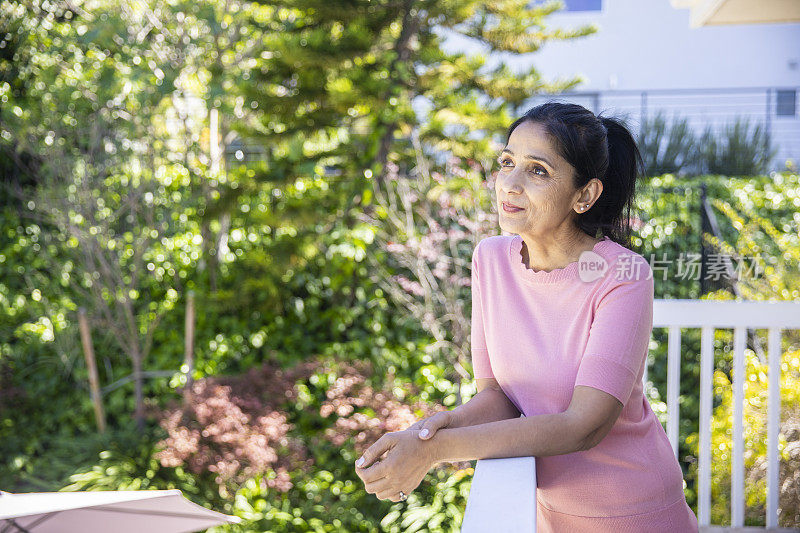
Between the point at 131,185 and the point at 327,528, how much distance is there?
2.52 metres

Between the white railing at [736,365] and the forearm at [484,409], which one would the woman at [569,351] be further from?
Answer: the white railing at [736,365]

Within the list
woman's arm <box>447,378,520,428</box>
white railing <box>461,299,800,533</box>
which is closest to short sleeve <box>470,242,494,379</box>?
woman's arm <box>447,378,520,428</box>

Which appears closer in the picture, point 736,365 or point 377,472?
point 377,472

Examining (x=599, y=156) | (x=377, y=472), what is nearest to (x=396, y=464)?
(x=377, y=472)

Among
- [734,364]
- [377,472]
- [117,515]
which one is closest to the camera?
[377,472]

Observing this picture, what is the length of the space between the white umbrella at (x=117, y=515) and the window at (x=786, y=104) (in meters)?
8.81

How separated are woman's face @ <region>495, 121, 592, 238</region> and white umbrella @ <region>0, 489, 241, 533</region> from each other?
821mm

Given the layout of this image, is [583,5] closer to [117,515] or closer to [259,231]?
[259,231]

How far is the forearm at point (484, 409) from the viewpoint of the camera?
1.11 metres

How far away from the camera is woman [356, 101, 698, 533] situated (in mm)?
977

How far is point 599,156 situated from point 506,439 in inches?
18.7

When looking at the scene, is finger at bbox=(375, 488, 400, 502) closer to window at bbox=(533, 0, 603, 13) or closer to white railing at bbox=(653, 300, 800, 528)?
white railing at bbox=(653, 300, 800, 528)

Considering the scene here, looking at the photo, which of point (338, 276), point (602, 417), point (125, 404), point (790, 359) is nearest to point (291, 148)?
point (338, 276)

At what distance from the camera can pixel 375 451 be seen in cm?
96
